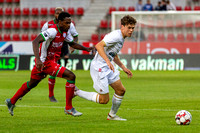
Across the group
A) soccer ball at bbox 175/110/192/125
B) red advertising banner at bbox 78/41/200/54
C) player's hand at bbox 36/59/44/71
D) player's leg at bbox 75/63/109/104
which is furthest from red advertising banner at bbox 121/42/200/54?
soccer ball at bbox 175/110/192/125

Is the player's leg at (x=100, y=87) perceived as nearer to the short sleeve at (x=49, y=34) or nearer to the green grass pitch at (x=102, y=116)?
the green grass pitch at (x=102, y=116)

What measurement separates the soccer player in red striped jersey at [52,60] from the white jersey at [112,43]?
2.36ft

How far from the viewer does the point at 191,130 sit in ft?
21.7

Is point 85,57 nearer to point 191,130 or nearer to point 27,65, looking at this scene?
point 27,65

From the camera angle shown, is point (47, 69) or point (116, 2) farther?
point (116, 2)

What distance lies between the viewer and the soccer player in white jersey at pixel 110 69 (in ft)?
25.1

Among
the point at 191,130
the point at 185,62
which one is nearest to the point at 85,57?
the point at 185,62

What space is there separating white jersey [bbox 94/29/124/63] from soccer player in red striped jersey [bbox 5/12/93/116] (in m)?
0.72

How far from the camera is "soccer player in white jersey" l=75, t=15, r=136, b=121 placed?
764 cm

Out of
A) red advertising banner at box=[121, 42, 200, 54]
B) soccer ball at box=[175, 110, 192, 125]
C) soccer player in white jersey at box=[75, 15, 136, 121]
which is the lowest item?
red advertising banner at box=[121, 42, 200, 54]

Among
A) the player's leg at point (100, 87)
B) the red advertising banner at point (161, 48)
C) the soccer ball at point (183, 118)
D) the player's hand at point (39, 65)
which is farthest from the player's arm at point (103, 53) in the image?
the red advertising banner at point (161, 48)

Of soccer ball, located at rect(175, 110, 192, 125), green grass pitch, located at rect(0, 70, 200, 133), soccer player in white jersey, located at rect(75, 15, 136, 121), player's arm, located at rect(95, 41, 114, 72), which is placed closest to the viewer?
green grass pitch, located at rect(0, 70, 200, 133)

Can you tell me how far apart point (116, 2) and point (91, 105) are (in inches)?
972

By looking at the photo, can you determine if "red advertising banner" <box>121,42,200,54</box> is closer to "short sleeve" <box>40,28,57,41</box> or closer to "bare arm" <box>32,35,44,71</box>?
"short sleeve" <box>40,28,57,41</box>
